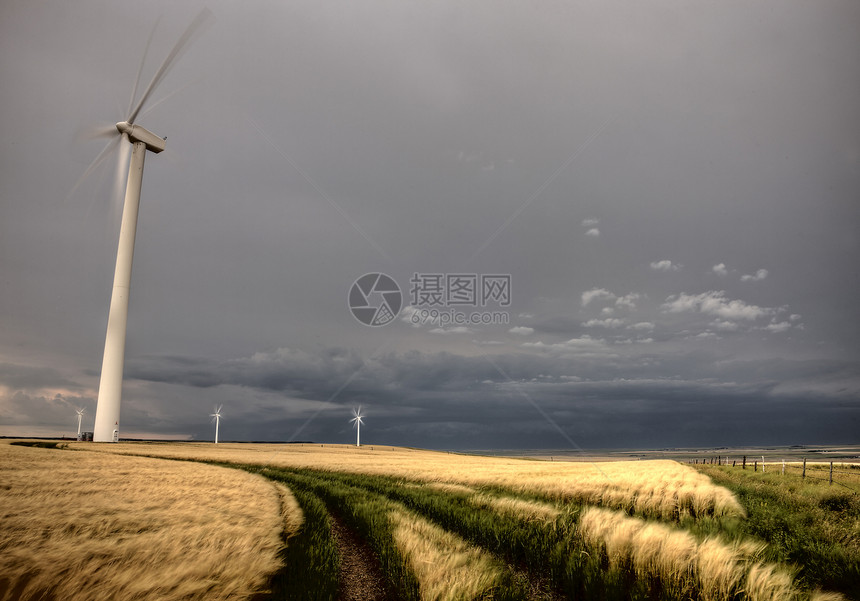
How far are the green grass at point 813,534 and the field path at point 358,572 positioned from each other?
7.39 metres

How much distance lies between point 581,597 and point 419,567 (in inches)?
111

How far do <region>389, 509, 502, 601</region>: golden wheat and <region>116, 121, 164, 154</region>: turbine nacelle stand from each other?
7822 centimetres

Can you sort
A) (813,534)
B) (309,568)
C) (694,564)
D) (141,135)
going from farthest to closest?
(141,135), (813,534), (309,568), (694,564)

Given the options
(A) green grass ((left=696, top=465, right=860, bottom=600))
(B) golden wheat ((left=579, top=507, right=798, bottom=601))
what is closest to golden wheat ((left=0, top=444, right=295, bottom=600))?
(B) golden wheat ((left=579, top=507, right=798, bottom=601))

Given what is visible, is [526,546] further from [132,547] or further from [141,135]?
[141,135]

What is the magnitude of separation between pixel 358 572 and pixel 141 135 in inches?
3122

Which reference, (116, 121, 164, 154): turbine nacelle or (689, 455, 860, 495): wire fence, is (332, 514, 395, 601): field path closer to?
(689, 455, 860, 495): wire fence

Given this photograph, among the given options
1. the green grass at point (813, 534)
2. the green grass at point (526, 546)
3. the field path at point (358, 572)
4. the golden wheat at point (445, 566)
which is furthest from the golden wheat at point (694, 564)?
the field path at point (358, 572)

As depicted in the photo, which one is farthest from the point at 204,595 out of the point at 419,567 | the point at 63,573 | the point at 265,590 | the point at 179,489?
the point at 179,489

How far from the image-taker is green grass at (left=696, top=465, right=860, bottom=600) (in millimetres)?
9828

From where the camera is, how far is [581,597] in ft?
27.6

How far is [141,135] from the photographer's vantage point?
236ft

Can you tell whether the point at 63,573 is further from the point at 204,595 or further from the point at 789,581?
the point at 789,581

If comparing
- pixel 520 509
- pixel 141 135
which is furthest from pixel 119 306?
pixel 520 509
